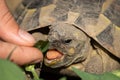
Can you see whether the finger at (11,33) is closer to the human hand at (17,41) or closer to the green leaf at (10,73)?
the human hand at (17,41)

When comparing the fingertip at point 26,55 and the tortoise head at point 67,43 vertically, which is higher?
the fingertip at point 26,55

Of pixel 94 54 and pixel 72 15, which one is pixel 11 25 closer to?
pixel 72 15

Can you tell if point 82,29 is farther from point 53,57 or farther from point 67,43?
point 53,57

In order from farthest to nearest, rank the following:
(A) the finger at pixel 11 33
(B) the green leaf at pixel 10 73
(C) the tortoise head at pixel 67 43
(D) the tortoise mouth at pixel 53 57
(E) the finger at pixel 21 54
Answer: (C) the tortoise head at pixel 67 43 < (D) the tortoise mouth at pixel 53 57 < (A) the finger at pixel 11 33 < (E) the finger at pixel 21 54 < (B) the green leaf at pixel 10 73

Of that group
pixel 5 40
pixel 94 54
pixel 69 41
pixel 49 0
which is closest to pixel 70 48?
pixel 69 41

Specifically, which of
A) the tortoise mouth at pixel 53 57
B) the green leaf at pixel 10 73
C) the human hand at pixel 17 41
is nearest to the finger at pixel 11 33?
the human hand at pixel 17 41

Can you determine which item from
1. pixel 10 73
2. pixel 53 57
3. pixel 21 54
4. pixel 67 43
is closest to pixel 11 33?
pixel 21 54
